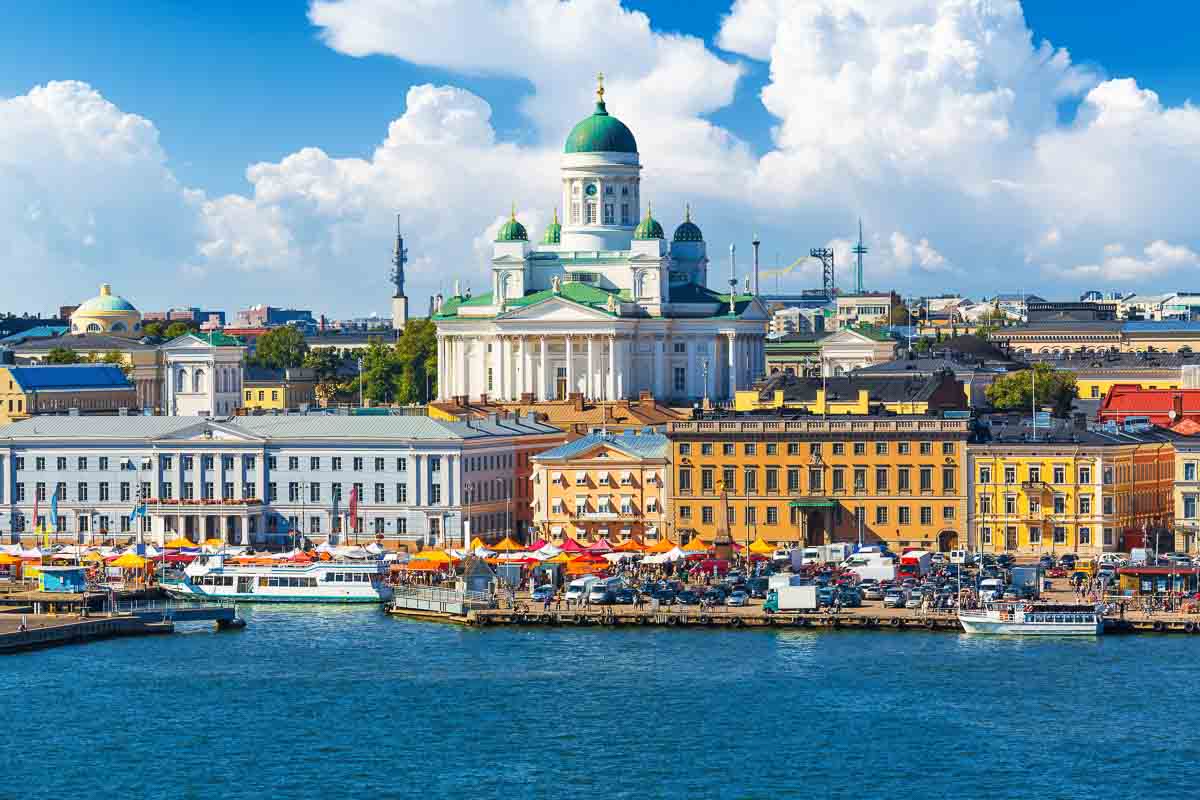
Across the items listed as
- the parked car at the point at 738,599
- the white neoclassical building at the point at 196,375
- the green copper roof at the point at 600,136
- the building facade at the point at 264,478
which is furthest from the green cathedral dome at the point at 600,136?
the parked car at the point at 738,599

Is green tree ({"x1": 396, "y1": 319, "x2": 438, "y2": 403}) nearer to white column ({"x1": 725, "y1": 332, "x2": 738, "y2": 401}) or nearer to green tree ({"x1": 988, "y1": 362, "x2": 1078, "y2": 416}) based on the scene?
white column ({"x1": 725, "y1": 332, "x2": 738, "y2": 401})

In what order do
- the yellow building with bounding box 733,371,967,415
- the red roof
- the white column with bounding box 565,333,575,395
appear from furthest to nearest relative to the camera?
the white column with bounding box 565,333,575,395
the red roof
the yellow building with bounding box 733,371,967,415

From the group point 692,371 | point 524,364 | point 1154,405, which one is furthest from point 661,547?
point 692,371

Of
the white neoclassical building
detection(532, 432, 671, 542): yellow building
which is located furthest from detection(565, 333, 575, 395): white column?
detection(532, 432, 671, 542): yellow building

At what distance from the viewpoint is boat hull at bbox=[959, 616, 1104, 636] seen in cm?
Result: 8650

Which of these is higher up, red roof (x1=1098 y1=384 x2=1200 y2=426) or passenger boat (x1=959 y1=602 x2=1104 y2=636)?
red roof (x1=1098 y1=384 x2=1200 y2=426)

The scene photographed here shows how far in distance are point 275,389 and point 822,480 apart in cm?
8038

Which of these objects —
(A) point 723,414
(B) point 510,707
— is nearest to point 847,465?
(A) point 723,414

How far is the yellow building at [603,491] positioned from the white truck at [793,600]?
672 inches

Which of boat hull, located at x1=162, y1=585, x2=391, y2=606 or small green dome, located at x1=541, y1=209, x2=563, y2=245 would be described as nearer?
boat hull, located at x1=162, y1=585, x2=391, y2=606

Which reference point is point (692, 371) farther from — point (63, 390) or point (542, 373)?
point (63, 390)

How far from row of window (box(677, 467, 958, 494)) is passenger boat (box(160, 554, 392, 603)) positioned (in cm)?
1213

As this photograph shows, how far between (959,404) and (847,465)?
57.7 ft

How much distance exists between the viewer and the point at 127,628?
90.8 m
